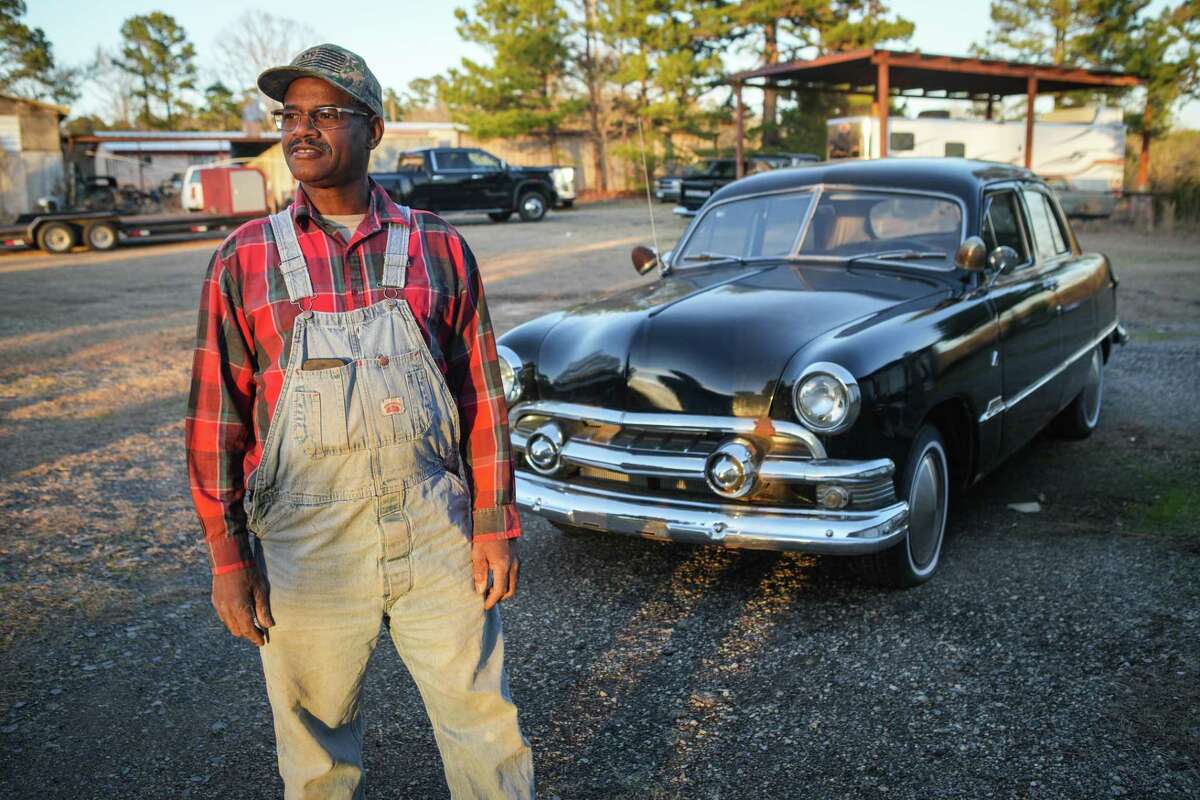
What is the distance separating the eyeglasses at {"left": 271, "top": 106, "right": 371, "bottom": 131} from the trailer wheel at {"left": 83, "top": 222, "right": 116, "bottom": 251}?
853 inches

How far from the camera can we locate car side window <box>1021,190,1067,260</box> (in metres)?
5.70

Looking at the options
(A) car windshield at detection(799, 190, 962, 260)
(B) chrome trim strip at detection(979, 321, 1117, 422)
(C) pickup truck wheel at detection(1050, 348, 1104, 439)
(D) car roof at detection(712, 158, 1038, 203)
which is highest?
(D) car roof at detection(712, 158, 1038, 203)

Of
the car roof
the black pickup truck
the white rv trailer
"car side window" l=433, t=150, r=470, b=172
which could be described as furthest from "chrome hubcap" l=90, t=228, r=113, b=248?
the car roof

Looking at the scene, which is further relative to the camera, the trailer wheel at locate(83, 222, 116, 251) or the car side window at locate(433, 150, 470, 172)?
the car side window at locate(433, 150, 470, 172)

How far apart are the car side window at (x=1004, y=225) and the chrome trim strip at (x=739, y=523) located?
1976 millimetres

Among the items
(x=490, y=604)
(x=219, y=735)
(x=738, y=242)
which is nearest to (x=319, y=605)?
(x=490, y=604)

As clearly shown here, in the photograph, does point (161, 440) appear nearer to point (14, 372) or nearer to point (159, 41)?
point (14, 372)

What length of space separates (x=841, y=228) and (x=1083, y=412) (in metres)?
2.19

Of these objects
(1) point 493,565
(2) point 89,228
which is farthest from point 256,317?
(2) point 89,228

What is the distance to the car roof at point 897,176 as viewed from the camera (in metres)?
5.15

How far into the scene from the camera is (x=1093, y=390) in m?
6.35

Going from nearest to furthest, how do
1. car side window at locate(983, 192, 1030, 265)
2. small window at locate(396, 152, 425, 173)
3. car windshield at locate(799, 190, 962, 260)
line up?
car windshield at locate(799, 190, 962, 260), car side window at locate(983, 192, 1030, 265), small window at locate(396, 152, 425, 173)

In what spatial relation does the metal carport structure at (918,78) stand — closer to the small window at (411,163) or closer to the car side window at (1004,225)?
the small window at (411,163)

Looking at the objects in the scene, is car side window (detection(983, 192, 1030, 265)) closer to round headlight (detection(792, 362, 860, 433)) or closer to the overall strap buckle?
round headlight (detection(792, 362, 860, 433))
